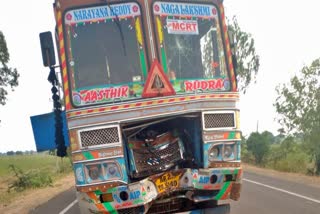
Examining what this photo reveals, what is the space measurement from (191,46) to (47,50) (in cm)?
205

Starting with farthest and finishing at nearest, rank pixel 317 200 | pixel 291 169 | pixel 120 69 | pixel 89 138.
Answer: pixel 291 169
pixel 317 200
pixel 120 69
pixel 89 138

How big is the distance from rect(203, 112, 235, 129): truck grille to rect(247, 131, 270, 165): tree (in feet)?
91.6

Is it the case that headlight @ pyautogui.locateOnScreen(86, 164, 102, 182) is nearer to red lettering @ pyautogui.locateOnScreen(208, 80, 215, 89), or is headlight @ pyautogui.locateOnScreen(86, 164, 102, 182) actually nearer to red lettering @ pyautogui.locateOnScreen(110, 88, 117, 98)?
red lettering @ pyautogui.locateOnScreen(110, 88, 117, 98)

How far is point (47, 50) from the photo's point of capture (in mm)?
6020

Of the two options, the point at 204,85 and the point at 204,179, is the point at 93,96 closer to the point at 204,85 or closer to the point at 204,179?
the point at 204,85

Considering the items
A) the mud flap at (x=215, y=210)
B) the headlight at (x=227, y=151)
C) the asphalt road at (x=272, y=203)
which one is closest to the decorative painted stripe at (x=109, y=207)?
the mud flap at (x=215, y=210)

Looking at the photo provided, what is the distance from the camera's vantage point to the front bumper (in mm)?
5672

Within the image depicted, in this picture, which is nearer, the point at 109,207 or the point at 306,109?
the point at 109,207

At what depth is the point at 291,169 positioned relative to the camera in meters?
24.5

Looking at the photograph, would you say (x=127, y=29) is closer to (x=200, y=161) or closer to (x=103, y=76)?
(x=103, y=76)

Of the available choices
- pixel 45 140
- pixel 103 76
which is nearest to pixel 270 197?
pixel 45 140

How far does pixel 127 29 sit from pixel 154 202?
2.43m

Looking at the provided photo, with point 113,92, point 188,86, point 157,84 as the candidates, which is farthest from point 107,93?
point 188,86

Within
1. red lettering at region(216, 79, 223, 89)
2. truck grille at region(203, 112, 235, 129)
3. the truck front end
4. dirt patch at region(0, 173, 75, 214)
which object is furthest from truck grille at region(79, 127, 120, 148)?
dirt patch at region(0, 173, 75, 214)
